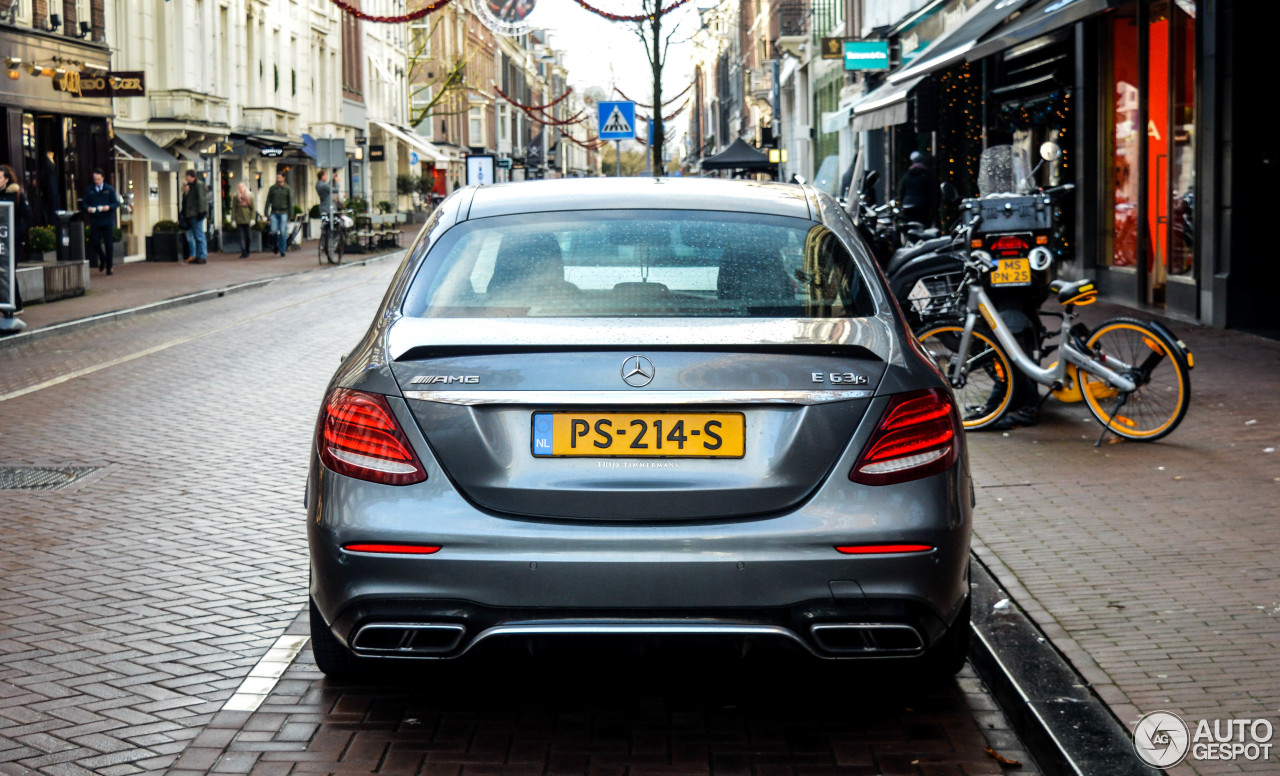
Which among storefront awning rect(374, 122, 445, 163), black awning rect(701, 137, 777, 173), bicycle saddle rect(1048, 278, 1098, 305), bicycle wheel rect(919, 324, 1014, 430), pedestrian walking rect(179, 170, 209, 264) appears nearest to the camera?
bicycle saddle rect(1048, 278, 1098, 305)

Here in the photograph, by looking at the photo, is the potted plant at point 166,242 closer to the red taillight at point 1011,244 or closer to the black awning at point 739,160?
the black awning at point 739,160

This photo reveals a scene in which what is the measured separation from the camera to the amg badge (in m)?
3.86

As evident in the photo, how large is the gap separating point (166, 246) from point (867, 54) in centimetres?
1508

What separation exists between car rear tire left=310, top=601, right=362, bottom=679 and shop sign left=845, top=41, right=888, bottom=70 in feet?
92.0

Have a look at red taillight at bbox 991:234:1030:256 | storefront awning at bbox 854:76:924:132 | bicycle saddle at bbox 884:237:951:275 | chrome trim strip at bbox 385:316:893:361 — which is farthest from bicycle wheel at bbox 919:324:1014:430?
storefront awning at bbox 854:76:924:132

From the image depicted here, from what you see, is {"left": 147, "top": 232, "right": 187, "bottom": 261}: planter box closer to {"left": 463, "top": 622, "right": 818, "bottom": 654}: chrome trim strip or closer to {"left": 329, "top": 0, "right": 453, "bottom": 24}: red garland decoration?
{"left": 329, "top": 0, "right": 453, "bottom": 24}: red garland decoration

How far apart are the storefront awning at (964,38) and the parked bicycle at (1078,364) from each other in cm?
876

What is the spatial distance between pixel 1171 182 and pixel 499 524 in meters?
12.9

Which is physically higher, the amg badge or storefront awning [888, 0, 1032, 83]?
storefront awning [888, 0, 1032, 83]

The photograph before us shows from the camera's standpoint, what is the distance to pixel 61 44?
100ft

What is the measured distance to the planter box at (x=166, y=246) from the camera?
32.9m

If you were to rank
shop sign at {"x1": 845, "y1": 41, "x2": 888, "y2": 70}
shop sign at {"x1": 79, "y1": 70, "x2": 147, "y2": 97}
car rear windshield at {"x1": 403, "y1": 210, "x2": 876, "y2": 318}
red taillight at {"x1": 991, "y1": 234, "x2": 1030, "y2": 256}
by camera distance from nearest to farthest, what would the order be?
car rear windshield at {"x1": 403, "y1": 210, "x2": 876, "y2": 318}
red taillight at {"x1": 991, "y1": 234, "x2": 1030, "y2": 256}
shop sign at {"x1": 79, "y1": 70, "x2": 147, "y2": 97}
shop sign at {"x1": 845, "y1": 41, "x2": 888, "y2": 70}

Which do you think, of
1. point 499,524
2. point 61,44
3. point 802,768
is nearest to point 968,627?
point 802,768

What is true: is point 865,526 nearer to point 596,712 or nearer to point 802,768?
point 802,768
